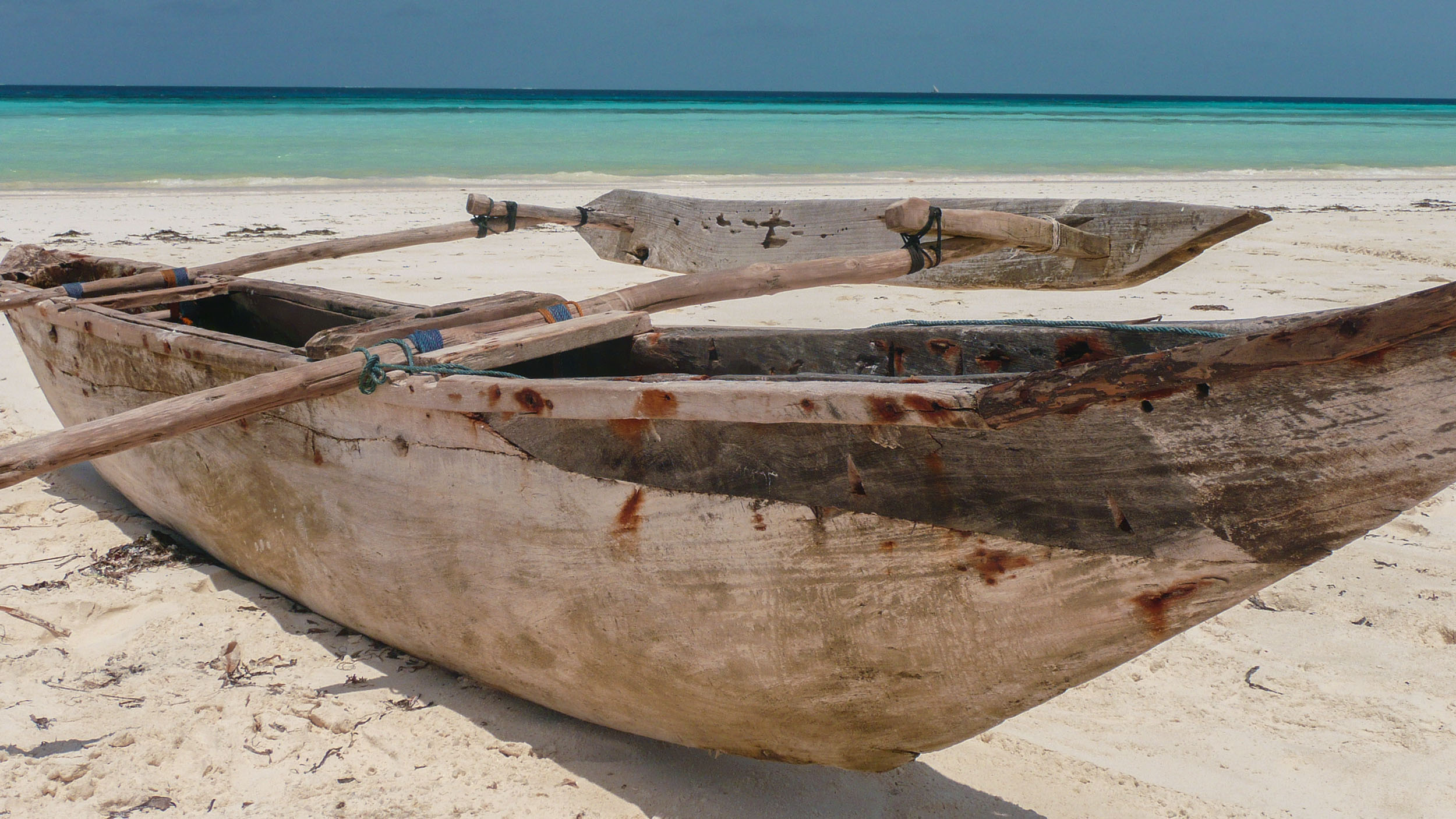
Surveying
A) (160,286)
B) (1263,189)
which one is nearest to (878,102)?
(1263,189)

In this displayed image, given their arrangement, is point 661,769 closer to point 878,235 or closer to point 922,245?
point 922,245

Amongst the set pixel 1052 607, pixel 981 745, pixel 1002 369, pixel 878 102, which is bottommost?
pixel 981 745

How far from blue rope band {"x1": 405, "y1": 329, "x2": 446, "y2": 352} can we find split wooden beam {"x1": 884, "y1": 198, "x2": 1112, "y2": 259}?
4.35 feet

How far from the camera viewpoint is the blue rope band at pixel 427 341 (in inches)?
88.0

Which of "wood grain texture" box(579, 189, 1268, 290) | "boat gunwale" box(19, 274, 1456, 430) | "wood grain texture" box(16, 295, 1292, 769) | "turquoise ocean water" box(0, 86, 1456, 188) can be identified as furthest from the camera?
"turquoise ocean water" box(0, 86, 1456, 188)

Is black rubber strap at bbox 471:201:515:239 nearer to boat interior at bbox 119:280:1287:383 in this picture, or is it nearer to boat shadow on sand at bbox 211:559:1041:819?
boat interior at bbox 119:280:1287:383

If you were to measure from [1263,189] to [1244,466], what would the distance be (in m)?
14.8

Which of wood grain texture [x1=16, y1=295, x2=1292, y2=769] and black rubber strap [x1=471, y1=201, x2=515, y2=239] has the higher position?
black rubber strap [x1=471, y1=201, x2=515, y2=239]

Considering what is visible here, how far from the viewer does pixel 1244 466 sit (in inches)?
52.5

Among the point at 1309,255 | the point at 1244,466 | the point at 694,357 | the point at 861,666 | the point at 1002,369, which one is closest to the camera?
the point at 1244,466

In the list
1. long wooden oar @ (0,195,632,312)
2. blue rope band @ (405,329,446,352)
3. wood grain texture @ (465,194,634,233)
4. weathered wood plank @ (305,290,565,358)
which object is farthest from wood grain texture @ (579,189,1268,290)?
blue rope band @ (405,329,446,352)

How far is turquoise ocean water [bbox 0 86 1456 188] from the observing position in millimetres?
Answer: 16578

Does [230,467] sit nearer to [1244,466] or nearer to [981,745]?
[981,745]

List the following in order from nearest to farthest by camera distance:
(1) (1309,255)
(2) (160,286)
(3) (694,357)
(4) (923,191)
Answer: (3) (694,357) → (2) (160,286) → (1) (1309,255) → (4) (923,191)
